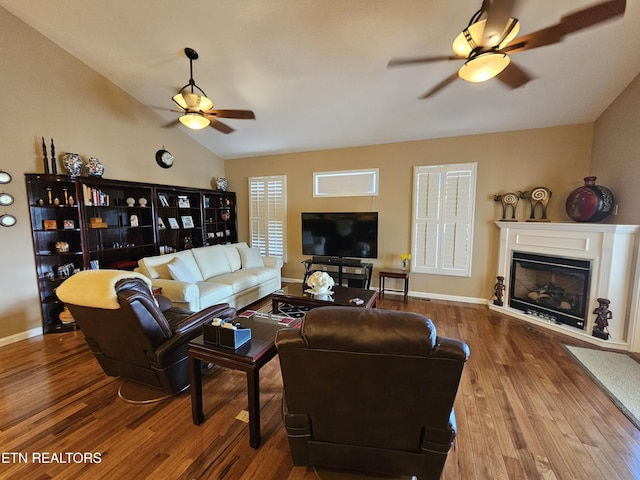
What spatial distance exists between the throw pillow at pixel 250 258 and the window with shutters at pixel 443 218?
8.97ft

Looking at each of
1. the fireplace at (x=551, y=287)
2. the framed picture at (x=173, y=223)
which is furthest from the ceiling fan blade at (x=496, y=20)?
the framed picture at (x=173, y=223)

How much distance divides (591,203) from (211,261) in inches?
199

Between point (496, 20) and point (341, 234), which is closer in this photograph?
point (496, 20)

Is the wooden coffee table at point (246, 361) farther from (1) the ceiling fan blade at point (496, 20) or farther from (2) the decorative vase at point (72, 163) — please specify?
(2) the decorative vase at point (72, 163)

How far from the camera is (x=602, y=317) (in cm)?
304

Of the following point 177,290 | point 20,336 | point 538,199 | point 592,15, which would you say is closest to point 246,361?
point 177,290

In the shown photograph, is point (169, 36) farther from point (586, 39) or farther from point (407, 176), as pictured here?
point (586, 39)

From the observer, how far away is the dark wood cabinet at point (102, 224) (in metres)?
3.33

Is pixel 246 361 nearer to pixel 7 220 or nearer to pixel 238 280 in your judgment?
pixel 238 280

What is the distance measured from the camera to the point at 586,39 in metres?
2.59

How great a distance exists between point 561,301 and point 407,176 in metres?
2.75

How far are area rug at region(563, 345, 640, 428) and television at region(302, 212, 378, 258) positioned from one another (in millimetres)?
2761

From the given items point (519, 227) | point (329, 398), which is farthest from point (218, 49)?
point (519, 227)

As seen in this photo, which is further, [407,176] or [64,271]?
[407,176]
